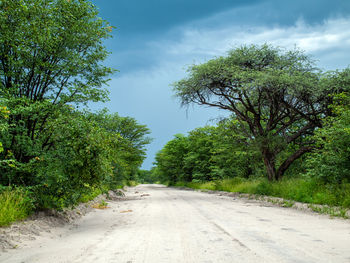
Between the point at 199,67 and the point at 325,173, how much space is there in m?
10.2

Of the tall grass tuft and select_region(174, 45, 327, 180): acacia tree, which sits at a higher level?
select_region(174, 45, 327, 180): acacia tree

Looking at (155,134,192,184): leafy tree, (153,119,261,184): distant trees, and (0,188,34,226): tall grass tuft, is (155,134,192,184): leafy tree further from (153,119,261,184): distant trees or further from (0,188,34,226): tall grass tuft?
(0,188,34,226): tall grass tuft

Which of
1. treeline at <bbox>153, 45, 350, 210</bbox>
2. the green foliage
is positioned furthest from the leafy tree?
the green foliage

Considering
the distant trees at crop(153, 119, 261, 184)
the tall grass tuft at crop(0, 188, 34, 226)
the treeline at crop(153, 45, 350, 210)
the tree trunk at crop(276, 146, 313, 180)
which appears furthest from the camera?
the distant trees at crop(153, 119, 261, 184)

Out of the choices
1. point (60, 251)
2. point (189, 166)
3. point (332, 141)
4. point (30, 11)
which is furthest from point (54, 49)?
point (189, 166)

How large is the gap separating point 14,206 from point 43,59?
491cm

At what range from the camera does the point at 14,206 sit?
642 centimetres

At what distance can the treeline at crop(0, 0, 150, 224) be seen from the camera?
7.45 m

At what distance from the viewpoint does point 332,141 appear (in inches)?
398

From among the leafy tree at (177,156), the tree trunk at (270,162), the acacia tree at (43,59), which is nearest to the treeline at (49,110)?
the acacia tree at (43,59)

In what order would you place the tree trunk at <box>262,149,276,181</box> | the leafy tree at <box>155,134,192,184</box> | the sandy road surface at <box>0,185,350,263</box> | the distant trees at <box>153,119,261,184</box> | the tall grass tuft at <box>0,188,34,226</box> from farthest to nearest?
the leafy tree at <box>155,134,192,184</box>
the distant trees at <box>153,119,261,184</box>
the tree trunk at <box>262,149,276,181</box>
the tall grass tuft at <box>0,188,34,226</box>
the sandy road surface at <box>0,185,350,263</box>

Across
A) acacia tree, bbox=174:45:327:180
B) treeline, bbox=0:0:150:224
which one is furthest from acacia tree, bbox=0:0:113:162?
acacia tree, bbox=174:45:327:180

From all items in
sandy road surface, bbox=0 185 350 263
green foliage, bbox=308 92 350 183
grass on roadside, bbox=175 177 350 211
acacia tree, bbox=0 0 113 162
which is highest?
acacia tree, bbox=0 0 113 162

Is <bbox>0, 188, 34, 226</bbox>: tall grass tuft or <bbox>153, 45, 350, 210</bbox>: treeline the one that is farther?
<bbox>153, 45, 350, 210</bbox>: treeline
